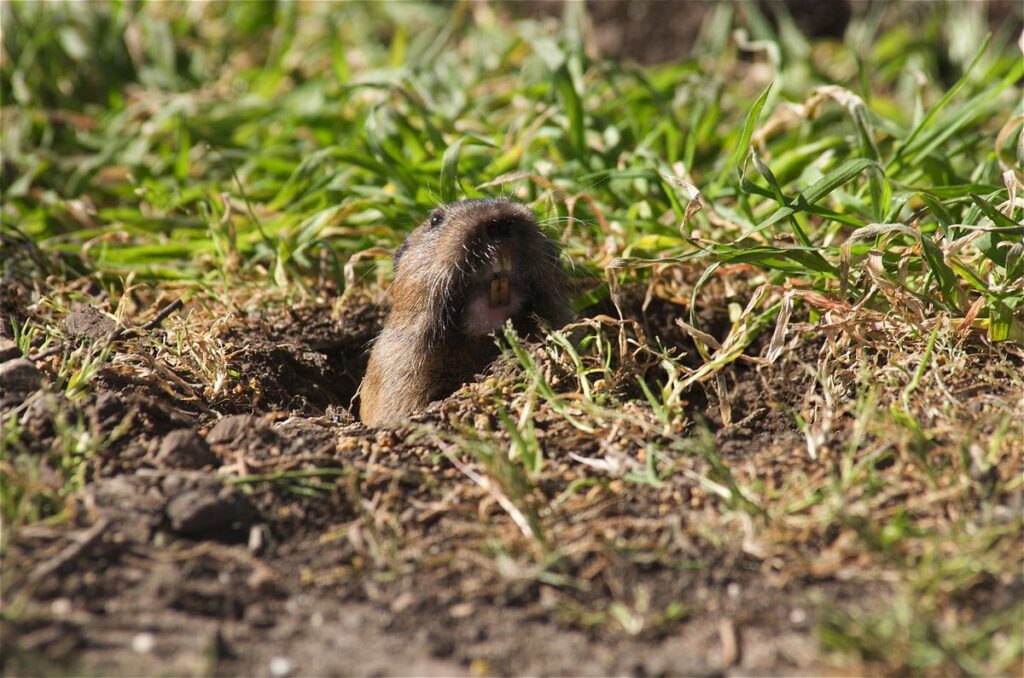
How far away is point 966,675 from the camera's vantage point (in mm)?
2170

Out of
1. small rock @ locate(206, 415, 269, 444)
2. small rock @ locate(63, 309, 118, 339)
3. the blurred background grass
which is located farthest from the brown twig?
small rock @ locate(206, 415, 269, 444)

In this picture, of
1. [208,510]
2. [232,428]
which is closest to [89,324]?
[232,428]

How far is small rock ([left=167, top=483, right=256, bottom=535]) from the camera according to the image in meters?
2.66

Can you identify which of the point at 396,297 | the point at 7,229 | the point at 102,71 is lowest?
the point at 396,297

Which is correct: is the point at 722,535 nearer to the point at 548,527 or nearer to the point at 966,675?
the point at 548,527

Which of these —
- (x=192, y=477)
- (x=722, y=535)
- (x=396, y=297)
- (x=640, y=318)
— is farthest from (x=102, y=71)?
(x=722, y=535)

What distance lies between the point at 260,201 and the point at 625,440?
2.80m

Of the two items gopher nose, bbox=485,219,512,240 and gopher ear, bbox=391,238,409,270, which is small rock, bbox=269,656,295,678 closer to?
gopher nose, bbox=485,219,512,240

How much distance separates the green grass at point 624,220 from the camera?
2.69 meters

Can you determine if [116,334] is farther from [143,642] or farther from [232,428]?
[143,642]

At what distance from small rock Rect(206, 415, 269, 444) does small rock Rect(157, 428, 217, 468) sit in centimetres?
12

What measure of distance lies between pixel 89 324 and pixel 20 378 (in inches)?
26.1

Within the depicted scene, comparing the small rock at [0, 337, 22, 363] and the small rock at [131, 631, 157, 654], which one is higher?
the small rock at [0, 337, 22, 363]

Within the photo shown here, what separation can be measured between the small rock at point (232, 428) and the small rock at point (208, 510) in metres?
0.35
